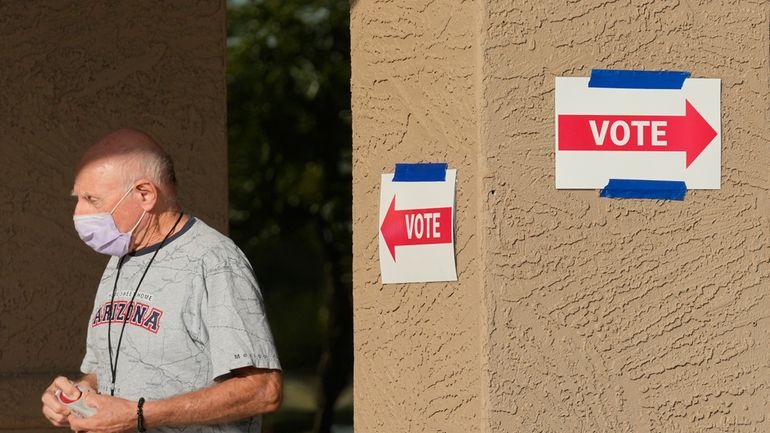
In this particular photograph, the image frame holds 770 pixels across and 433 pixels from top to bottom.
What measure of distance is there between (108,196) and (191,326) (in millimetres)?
467

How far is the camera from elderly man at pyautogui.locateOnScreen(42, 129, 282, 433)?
368cm

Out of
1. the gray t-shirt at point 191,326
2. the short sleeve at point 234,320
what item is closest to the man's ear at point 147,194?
the gray t-shirt at point 191,326

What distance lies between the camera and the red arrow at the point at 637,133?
3.71 m

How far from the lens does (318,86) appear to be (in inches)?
379

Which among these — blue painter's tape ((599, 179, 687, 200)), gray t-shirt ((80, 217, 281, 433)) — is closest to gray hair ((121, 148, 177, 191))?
gray t-shirt ((80, 217, 281, 433))

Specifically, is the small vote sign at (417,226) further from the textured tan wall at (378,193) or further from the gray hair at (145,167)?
the gray hair at (145,167)

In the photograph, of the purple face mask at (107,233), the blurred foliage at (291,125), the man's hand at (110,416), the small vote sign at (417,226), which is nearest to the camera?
the man's hand at (110,416)

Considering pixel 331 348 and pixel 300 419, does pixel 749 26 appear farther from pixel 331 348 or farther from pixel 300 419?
pixel 300 419

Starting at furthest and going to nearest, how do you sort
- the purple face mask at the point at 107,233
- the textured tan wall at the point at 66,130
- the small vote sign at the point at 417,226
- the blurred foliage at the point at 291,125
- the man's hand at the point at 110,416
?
the blurred foliage at the point at 291,125, the textured tan wall at the point at 66,130, the purple face mask at the point at 107,233, the small vote sign at the point at 417,226, the man's hand at the point at 110,416

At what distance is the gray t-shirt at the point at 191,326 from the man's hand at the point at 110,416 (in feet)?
0.41

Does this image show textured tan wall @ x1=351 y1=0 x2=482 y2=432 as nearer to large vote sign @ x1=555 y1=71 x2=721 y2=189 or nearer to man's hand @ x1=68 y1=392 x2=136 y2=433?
large vote sign @ x1=555 y1=71 x2=721 y2=189

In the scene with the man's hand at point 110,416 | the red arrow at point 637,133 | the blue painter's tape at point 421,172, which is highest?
the red arrow at point 637,133

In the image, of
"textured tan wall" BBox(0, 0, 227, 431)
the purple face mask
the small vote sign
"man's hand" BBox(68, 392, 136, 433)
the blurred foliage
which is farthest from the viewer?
the blurred foliage

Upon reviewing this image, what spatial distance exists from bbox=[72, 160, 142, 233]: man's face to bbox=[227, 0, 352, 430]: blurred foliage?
563 centimetres
